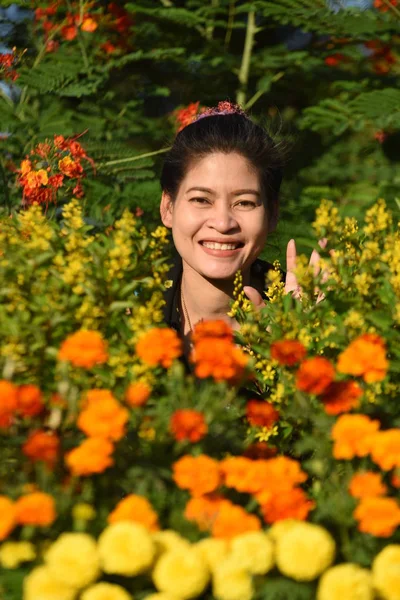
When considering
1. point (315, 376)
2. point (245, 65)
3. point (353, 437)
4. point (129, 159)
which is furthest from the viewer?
point (245, 65)

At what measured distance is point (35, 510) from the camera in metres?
1.63

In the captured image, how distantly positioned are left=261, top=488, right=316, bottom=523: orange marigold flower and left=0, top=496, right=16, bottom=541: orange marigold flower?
50cm

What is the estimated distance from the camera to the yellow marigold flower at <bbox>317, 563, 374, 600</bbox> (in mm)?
1605

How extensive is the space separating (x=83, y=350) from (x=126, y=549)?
1.52 ft

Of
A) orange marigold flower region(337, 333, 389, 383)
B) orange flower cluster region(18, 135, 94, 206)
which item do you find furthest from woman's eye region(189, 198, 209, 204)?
orange marigold flower region(337, 333, 389, 383)

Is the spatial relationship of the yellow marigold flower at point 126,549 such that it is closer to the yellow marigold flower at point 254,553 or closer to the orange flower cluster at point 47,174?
the yellow marigold flower at point 254,553

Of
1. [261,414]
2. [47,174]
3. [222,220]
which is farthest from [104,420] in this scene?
[47,174]

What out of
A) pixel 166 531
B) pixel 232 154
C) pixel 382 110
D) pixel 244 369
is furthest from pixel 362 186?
pixel 166 531

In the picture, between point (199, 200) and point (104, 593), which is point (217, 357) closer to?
point (104, 593)

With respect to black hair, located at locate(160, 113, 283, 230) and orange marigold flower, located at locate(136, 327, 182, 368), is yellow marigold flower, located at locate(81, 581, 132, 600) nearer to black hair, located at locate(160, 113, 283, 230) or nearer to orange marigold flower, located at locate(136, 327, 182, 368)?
orange marigold flower, located at locate(136, 327, 182, 368)

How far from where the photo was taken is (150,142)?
5.97m

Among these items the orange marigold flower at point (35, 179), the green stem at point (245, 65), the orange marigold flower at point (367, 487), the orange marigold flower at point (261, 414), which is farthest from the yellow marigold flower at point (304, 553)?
the green stem at point (245, 65)

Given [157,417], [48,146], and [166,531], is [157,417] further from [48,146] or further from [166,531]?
[48,146]

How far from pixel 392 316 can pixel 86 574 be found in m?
1.18
